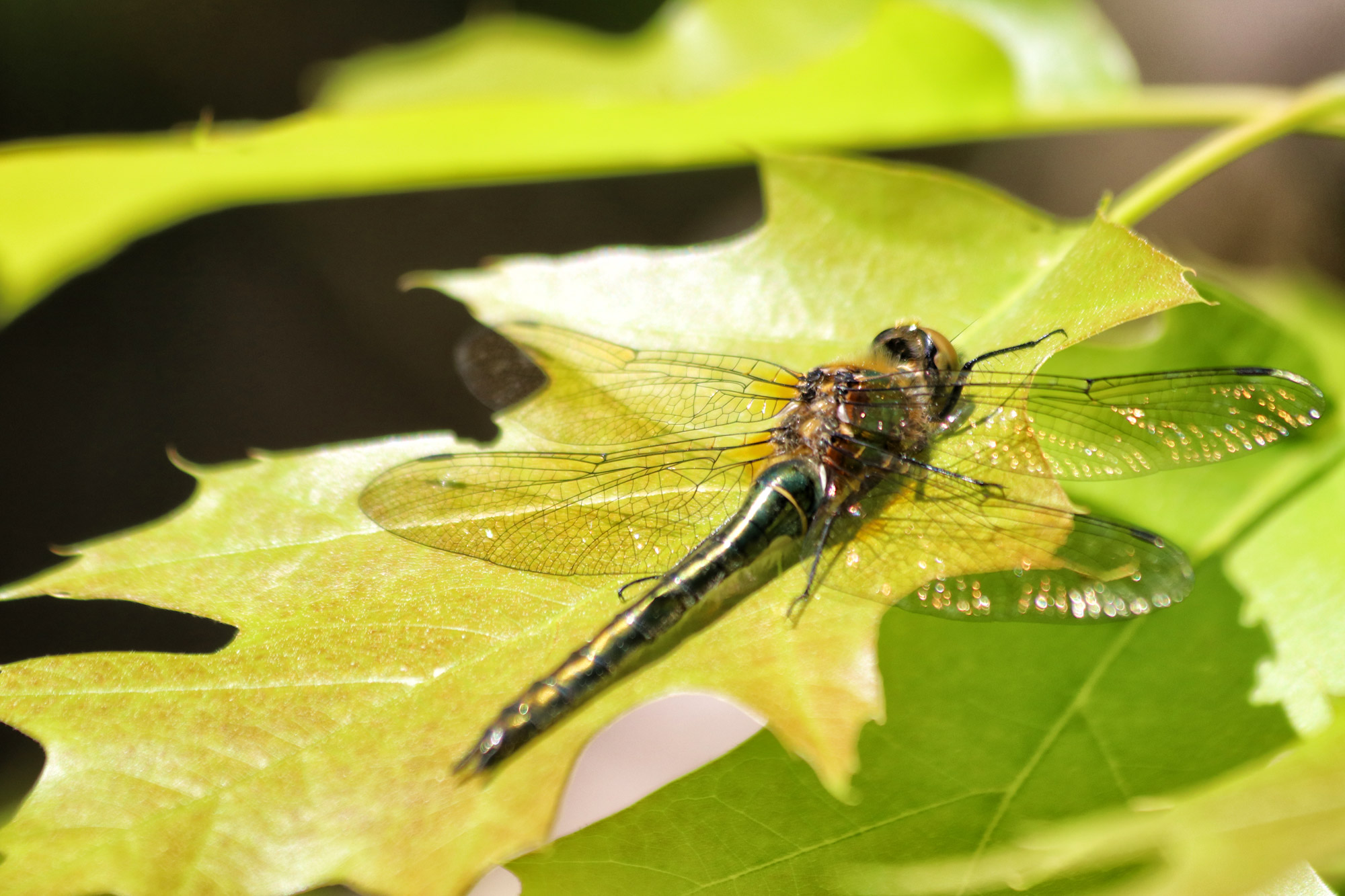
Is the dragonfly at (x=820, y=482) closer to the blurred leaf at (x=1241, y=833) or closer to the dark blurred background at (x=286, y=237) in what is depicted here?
the blurred leaf at (x=1241, y=833)

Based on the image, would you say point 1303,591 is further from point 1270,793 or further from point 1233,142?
point 1233,142

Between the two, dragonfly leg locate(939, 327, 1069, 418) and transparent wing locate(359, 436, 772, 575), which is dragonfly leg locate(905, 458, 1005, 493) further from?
transparent wing locate(359, 436, 772, 575)

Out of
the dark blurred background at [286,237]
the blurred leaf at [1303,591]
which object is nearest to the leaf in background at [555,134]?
the blurred leaf at [1303,591]

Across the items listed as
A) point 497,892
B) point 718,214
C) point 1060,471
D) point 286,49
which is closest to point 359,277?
point 286,49

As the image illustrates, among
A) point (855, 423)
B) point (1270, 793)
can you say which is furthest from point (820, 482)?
point (1270, 793)

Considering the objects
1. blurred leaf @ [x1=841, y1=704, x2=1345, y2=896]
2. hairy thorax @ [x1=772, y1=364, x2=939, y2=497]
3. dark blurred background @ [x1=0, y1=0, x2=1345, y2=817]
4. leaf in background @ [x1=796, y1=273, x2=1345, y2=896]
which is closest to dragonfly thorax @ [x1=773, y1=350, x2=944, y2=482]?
hairy thorax @ [x1=772, y1=364, x2=939, y2=497]

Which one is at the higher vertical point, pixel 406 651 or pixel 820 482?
pixel 820 482
